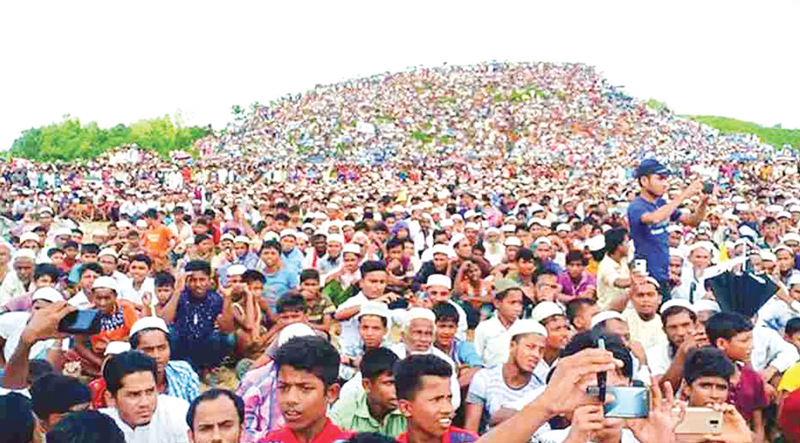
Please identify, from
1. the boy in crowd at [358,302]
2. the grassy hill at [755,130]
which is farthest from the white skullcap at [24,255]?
the grassy hill at [755,130]

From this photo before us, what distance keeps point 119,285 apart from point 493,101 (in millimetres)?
42776

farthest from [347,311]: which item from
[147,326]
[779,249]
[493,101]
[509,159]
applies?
[493,101]

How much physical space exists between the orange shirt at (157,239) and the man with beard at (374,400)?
684 centimetres

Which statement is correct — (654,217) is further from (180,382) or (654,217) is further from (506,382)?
(180,382)

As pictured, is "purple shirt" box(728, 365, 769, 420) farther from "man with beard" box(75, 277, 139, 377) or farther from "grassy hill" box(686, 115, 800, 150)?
"grassy hill" box(686, 115, 800, 150)

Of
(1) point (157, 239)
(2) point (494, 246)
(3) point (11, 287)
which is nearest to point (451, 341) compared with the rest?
(3) point (11, 287)

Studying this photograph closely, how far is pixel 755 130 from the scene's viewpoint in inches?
2884

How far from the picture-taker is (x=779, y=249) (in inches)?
335

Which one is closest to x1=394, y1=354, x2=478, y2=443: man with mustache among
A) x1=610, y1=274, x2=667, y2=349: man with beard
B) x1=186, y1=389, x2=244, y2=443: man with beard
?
x1=186, y1=389, x2=244, y2=443: man with beard

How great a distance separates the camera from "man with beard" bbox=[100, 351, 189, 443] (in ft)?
12.3

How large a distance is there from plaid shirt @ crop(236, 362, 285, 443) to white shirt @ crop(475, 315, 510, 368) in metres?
1.94

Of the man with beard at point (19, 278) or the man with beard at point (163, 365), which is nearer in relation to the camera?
the man with beard at point (163, 365)

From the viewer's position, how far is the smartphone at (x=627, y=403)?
239cm

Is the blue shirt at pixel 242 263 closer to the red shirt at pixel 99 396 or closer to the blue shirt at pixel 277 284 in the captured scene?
the blue shirt at pixel 277 284
